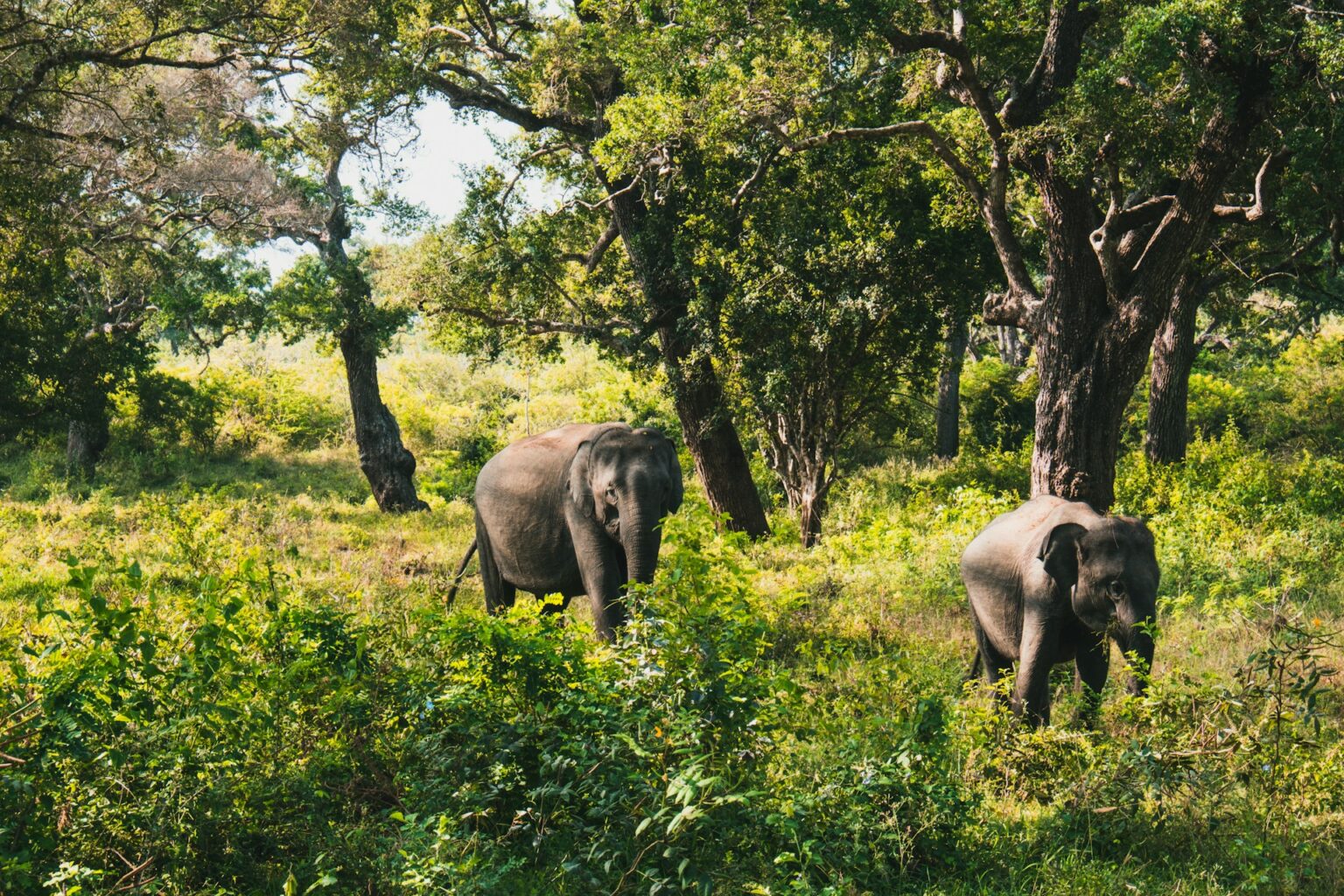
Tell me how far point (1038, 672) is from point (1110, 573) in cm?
91

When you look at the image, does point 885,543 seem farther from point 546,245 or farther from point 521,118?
point 521,118

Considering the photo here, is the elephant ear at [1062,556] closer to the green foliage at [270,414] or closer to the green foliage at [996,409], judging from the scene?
the green foliage at [996,409]

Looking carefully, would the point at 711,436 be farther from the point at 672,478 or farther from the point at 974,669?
the point at 974,669

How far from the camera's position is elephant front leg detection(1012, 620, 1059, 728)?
27.9ft

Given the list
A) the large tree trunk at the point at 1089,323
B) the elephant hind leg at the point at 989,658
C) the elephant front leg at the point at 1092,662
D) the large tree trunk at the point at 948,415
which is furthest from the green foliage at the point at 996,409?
the elephant front leg at the point at 1092,662

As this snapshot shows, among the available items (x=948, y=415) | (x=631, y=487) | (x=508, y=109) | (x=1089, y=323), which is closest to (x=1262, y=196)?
(x=1089, y=323)

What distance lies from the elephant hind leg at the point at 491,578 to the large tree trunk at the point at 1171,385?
13003 mm

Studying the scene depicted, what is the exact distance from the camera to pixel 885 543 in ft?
49.0

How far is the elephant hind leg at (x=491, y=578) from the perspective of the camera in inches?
490

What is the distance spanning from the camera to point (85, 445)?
25484 millimetres

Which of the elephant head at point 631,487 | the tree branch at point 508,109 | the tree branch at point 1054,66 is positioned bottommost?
the elephant head at point 631,487

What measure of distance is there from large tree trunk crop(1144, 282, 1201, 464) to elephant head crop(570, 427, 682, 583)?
1275 centimetres

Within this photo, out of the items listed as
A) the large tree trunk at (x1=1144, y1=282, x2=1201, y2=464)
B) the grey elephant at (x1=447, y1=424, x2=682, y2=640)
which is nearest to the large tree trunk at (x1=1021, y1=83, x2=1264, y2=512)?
the grey elephant at (x1=447, y1=424, x2=682, y2=640)

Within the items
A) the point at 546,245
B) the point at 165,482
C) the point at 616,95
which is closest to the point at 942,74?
the point at 616,95
